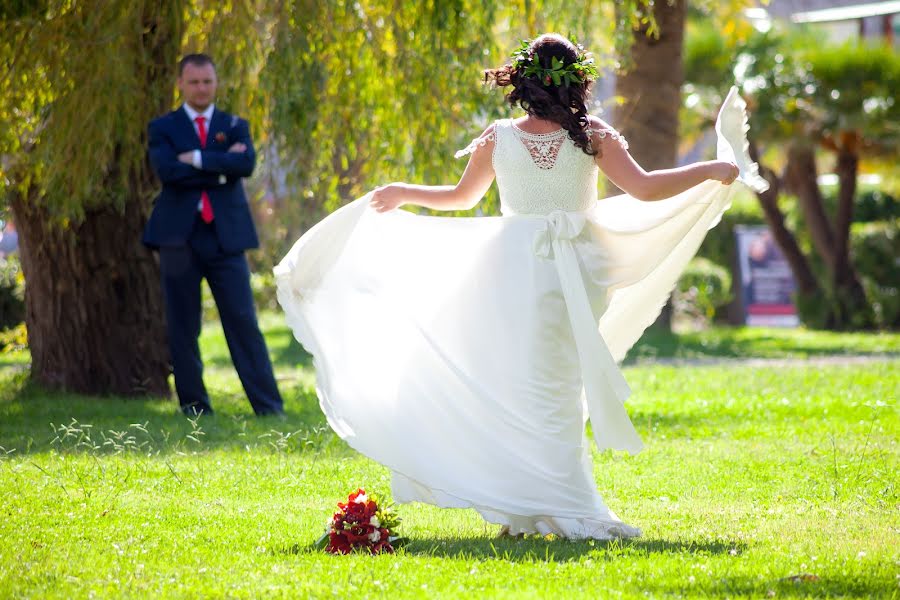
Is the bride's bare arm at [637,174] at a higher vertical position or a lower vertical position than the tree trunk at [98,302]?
higher

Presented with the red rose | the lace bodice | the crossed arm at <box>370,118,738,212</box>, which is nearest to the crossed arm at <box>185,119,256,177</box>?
Answer: the crossed arm at <box>370,118,738,212</box>

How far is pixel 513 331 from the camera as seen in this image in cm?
533

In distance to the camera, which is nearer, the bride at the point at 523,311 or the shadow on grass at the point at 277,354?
the bride at the point at 523,311

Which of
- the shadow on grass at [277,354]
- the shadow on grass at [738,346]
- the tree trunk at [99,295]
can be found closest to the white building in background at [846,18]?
the shadow on grass at [738,346]

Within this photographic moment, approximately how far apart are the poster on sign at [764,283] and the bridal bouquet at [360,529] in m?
19.8

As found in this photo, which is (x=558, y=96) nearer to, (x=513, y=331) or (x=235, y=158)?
(x=513, y=331)

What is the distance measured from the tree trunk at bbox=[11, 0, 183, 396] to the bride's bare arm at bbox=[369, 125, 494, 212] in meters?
4.56

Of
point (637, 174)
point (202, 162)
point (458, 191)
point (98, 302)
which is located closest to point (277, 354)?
point (98, 302)

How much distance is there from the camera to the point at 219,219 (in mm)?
8789

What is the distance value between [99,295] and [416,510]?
490 cm

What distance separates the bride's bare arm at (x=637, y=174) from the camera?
5379 mm

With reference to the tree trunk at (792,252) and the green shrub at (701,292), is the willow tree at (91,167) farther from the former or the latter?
the green shrub at (701,292)

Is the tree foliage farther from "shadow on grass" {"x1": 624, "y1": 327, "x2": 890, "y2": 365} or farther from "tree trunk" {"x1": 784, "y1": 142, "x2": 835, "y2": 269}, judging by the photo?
"shadow on grass" {"x1": 624, "y1": 327, "x2": 890, "y2": 365}

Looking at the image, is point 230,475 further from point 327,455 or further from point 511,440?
point 511,440
